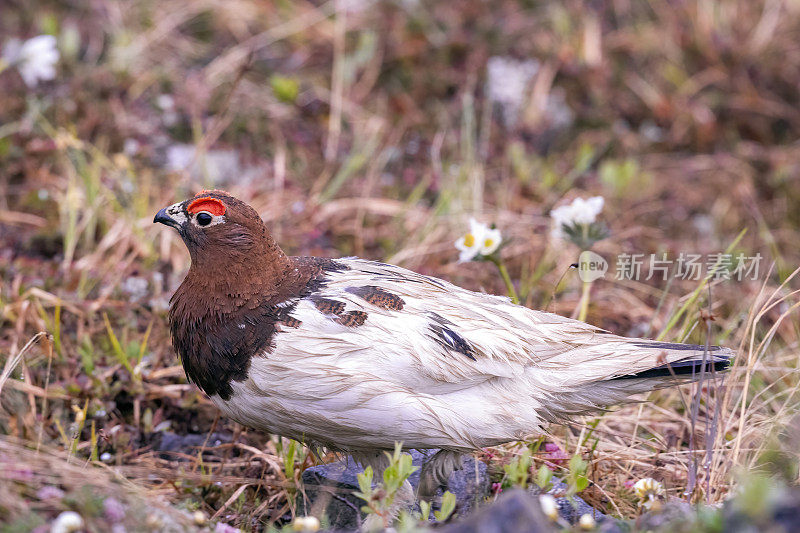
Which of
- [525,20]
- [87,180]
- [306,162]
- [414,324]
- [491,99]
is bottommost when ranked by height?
[414,324]

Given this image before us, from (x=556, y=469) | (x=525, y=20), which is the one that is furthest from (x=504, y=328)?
(x=525, y=20)

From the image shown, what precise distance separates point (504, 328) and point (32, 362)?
2205 millimetres

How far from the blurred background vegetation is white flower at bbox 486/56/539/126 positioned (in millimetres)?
15

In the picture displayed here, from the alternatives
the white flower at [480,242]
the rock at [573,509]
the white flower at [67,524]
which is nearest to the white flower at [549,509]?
the rock at [573,509]

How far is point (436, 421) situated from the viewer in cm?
312

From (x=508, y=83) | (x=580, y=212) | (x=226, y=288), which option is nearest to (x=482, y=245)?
(x=580, y=212)

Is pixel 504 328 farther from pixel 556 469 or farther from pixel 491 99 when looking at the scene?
pixel 491 99

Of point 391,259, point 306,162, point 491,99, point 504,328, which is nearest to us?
point 504,328

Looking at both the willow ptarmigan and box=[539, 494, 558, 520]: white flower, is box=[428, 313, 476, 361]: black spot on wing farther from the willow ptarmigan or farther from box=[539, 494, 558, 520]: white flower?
box=[539, 494, 558, 520]: white flower

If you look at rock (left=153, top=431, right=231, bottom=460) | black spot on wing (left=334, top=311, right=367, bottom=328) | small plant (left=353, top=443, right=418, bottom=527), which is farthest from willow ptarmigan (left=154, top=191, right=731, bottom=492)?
rock (left=153, top=431, right=231, bottom=460)

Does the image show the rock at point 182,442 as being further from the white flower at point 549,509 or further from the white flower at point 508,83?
the white flower at point 508,83

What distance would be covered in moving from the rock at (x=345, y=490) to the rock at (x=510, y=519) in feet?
2.87

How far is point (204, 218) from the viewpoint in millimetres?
3436

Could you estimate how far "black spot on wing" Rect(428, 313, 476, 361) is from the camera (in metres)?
3.20
